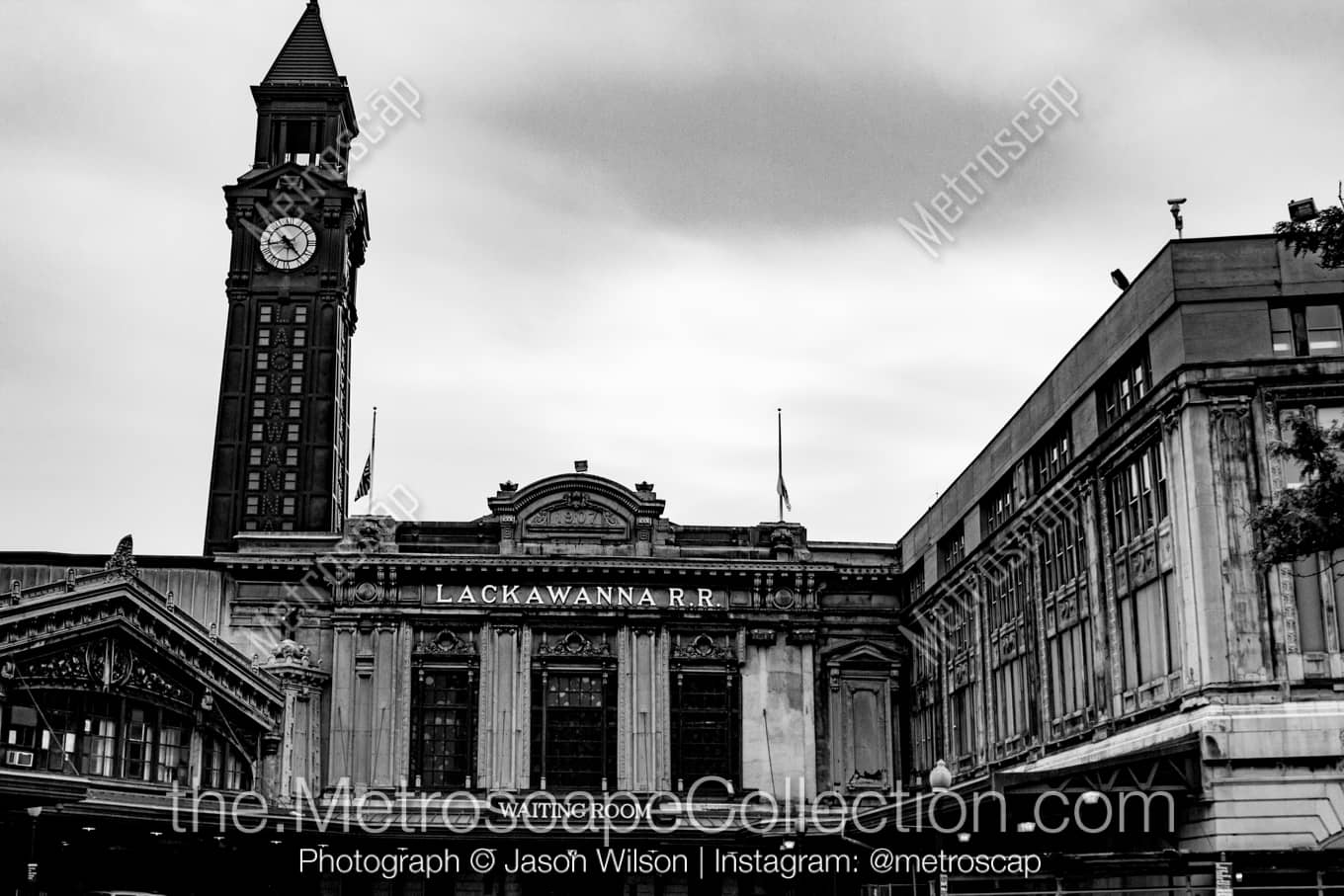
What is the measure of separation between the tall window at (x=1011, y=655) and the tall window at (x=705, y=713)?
15.5 meters

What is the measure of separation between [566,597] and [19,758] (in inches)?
1038

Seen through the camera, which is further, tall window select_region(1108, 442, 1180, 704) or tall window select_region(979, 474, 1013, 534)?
tall window select_region(979, 474, 1013, 534)

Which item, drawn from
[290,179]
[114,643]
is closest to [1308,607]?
[114,643]

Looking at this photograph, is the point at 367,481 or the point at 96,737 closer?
the point at 96,737

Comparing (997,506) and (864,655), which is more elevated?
(997,506)

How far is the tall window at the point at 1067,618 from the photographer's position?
51.1 m

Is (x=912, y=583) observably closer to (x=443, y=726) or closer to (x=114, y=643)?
(x=443, y=726)

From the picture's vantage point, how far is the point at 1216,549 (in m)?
42.3

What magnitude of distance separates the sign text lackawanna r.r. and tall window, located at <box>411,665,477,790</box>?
3134 millimetres

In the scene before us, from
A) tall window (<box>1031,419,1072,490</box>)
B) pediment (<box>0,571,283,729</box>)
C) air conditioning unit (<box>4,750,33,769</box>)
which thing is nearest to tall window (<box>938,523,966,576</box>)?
tall window (<box>1031,419,1072,490</box>)

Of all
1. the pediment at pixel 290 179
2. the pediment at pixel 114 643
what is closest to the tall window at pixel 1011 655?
the pediment at pixel 114 643

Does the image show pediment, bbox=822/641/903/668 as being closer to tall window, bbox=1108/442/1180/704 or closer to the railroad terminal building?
the railroad terminal building

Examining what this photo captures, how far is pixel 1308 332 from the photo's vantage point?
145 ft

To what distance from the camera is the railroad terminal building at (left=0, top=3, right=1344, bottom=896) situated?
41688mm
